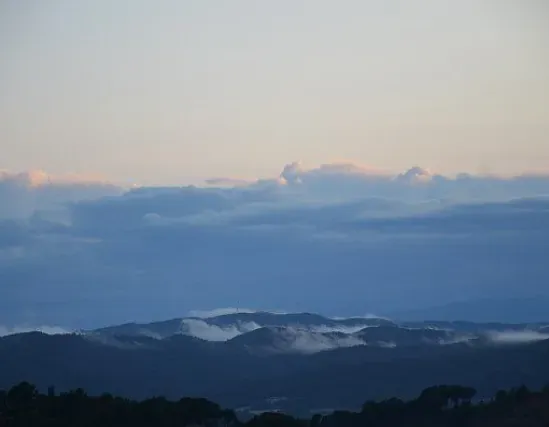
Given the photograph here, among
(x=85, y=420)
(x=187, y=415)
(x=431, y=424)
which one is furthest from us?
(x=431, y=424)

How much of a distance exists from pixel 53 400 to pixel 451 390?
39.4 metres

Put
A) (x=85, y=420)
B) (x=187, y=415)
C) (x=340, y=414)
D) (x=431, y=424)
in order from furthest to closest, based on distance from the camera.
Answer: (x=340, y=414) → (x=431, y=424) → (x=187, y=415) → (x=85, y=420)

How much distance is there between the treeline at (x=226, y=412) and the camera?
305ft

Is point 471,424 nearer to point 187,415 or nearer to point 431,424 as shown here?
point 431,424

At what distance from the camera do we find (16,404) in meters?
99.0

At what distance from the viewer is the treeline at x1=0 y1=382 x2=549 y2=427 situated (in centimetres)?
9281

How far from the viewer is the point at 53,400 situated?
98688 millimetres

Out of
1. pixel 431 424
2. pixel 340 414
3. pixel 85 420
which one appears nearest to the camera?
pixel 85 420

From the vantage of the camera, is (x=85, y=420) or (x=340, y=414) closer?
(x=85, y=420)

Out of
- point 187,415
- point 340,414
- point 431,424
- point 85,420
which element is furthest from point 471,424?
point 85,420

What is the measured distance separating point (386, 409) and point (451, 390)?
12.2m

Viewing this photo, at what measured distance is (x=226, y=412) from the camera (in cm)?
10581

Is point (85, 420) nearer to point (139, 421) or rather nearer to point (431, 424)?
point (139, 421)

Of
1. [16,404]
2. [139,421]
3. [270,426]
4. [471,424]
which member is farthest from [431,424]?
[16,404]
